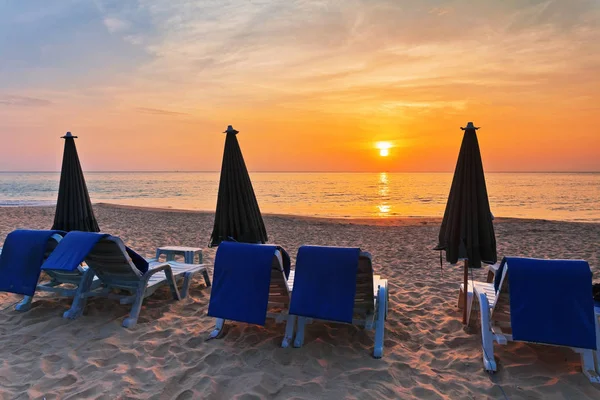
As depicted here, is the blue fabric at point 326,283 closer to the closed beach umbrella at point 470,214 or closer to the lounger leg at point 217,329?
the lounger leg at point 217,329

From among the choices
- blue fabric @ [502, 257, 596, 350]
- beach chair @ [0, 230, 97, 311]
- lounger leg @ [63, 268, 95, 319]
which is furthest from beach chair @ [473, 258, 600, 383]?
beach chair @ [0, 230, 97, 311]

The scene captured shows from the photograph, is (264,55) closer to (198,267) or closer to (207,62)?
(207,62)

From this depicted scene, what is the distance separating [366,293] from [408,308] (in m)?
1.43

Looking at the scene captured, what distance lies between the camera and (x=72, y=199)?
5.60 meters

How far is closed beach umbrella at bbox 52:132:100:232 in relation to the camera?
5586 millimetres

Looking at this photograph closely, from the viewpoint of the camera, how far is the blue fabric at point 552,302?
2963mm

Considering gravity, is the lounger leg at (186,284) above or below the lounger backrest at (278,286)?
below

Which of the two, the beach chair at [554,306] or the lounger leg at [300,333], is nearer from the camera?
the beach chair at [554,306]

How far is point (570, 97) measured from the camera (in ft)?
61.4

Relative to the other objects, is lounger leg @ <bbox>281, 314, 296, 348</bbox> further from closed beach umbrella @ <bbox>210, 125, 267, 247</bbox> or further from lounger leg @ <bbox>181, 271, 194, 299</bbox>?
lounger leg @ <bbox>181, 271, 194, 299</bbox>

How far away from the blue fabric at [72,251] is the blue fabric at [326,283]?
2072 millimetres

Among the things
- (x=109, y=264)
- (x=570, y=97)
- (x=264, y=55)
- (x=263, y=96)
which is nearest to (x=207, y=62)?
(x=264, y=55)

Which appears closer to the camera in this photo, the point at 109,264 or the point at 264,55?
the point at 109,264

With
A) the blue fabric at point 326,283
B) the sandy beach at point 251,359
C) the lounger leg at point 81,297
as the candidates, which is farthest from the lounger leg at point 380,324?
the lounger leg at point 81,297
